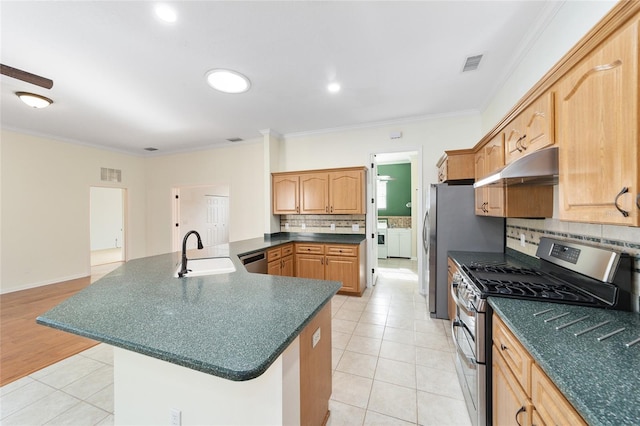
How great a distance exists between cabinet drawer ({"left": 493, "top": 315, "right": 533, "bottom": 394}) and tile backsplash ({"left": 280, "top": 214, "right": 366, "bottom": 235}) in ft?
9.89

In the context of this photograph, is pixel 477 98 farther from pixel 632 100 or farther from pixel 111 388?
pixel 111 388

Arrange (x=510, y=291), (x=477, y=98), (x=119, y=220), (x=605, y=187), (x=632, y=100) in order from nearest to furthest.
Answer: (x=632, y=100) < (x=605, y=187) < (x=510, y=291) < (x=477, y=98) < (x=119, y=220)

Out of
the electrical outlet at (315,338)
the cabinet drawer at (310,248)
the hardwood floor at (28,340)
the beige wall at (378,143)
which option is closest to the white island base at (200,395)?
the electrical outlet at (315,338)

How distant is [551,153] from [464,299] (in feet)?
3.48

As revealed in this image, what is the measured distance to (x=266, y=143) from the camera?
14.8ft

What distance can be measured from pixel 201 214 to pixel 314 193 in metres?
4.25

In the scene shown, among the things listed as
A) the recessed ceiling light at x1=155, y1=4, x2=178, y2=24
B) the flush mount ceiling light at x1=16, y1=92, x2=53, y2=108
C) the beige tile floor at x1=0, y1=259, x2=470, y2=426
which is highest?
the recessed ceiling light at x1=155, y1=4, x2=178, y2=24

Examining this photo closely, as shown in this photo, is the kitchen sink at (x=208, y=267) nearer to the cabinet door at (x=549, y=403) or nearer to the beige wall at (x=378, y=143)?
the cabinet door at (x=549, y=403)

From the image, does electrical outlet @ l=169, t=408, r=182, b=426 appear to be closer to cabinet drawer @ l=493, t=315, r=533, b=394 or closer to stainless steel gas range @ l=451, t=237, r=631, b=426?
cabinet drawer @ l=493, t=315, r=533, b=394

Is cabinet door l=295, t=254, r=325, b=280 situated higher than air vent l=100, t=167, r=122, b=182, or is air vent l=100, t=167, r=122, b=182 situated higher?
air vent l=100, t=167, r=122, b=182

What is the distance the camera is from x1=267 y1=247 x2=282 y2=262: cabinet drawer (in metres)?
3.48

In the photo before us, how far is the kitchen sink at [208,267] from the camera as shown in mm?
1887

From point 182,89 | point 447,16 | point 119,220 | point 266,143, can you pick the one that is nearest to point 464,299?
point 447,16

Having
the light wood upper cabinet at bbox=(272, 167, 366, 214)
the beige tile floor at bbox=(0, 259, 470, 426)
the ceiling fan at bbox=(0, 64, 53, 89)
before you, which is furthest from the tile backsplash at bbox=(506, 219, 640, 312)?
the ceiling fan at bbox=(0, 64, 53, 89)
